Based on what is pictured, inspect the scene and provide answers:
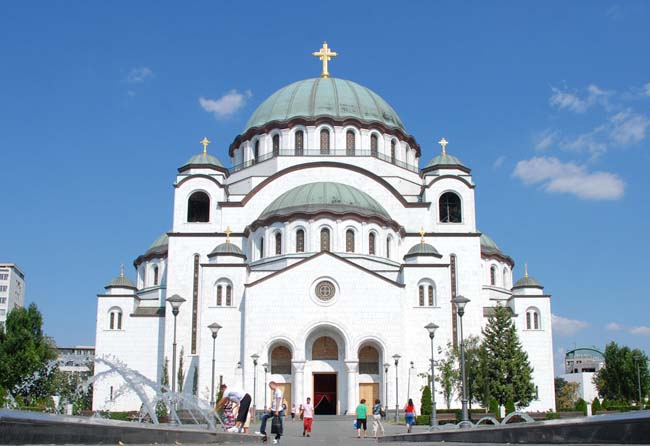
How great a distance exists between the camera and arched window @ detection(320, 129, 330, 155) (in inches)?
1918

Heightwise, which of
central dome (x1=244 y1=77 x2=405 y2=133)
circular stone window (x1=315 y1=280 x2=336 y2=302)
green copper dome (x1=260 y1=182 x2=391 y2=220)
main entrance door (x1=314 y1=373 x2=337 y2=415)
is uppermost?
central dome (x1=244 y1=77 x2=405 y2=133)

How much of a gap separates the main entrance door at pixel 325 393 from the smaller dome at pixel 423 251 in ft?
25.7

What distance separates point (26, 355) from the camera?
4262 centimetres

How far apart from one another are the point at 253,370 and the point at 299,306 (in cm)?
392

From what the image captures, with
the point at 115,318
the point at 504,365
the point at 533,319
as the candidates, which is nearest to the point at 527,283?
the point at 533,319

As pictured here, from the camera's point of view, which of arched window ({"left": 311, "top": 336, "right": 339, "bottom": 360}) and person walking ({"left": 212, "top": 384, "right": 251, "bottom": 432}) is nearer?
person walking ({"left": 212, "top": 384, "right": 251, "bottom": 432})

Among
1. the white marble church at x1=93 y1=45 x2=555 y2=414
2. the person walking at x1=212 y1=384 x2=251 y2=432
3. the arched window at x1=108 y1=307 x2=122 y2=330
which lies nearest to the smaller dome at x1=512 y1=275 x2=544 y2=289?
the white marble church at x1=93 y1=45 x2=555 y2=414

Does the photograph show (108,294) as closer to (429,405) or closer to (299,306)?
(299,306)

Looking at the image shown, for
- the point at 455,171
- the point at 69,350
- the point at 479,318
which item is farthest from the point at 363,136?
the point at 69,350

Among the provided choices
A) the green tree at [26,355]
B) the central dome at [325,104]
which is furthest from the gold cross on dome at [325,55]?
the green tree at [26,355]

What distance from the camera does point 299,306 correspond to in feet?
128

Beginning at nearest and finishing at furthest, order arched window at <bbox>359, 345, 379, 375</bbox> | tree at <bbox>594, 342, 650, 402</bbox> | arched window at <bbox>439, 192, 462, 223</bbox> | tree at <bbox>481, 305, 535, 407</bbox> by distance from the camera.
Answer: tree at <bbox>481, 305, 535, 407</bbox> → arched window at <bbox>359, 345, 379, 375</bbox> → arched window at <bbox>439, 192, 462, 223</bbox> → tree at <bbox>594, 342, 650, 402</bbox>

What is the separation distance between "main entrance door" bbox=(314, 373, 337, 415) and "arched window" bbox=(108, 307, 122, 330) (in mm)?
12616

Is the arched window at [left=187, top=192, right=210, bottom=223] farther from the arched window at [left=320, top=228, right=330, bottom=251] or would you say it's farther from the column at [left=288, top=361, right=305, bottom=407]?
the column at [left=288, top=361, right=305, bottom=407]
